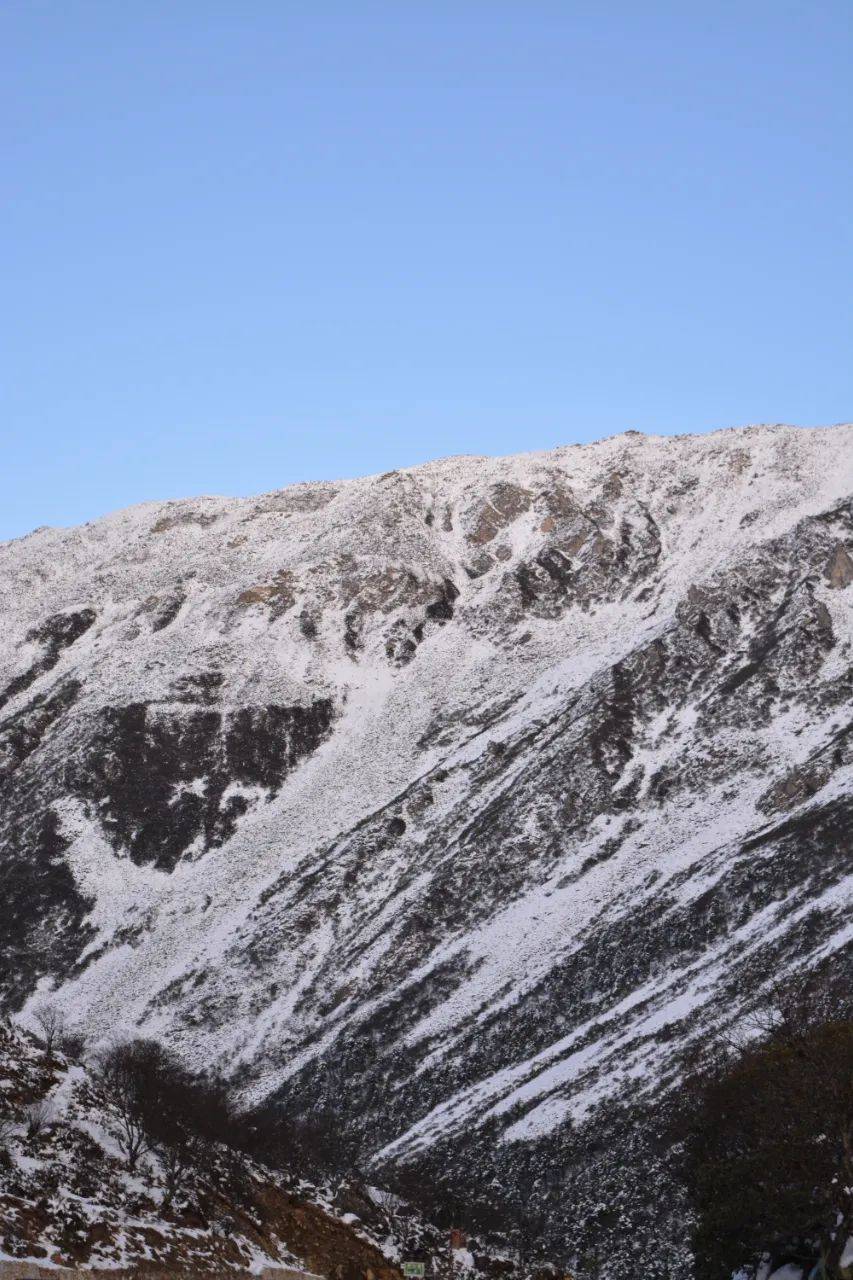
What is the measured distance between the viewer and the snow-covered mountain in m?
66.8

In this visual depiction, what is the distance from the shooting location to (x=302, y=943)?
84.9m

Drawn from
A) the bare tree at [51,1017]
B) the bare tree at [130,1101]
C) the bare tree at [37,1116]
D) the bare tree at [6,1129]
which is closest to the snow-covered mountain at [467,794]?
the bare tree at [51,1017]

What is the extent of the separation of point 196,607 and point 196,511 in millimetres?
36314

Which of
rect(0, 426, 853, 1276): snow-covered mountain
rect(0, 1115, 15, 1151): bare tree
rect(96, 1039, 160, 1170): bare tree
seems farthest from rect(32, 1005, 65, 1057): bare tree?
rect(0, 1115, 15, 1151): bare tree

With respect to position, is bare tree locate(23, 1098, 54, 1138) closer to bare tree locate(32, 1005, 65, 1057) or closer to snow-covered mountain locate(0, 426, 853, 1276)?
snow-covered mountain locate(0, 426, 853, 1276)

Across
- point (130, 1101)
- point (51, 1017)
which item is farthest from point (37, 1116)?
point (51, 1017)

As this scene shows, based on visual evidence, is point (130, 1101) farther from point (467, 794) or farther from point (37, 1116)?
point (467, 794)

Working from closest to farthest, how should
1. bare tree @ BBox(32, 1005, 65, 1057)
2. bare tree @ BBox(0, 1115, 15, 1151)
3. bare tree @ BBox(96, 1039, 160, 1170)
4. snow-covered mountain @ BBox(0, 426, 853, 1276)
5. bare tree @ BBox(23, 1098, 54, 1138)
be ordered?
bare tree @ BBox(0, 1115, 15, 1151)
bare tree @ BBox(23, 1098, 54, 1138)
bare tree @ BBox(96, 1039, 160, 1170)
snow-covered mountain @ BBox(0, 426, 853, 1276)
bare tree @ BBox(32, 1005, 65, 1057)

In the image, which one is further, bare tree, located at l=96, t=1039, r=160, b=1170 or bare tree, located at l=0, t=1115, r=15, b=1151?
bare tree, located at l=96, t=1039, r=160, b=1170

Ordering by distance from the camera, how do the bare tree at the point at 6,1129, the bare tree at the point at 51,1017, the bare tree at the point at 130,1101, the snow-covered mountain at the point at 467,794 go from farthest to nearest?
the bare tree at the point at 51,1017, the snow-covered mountain at the point at 467,794, the bare tree at the point at 130,1101, the bare tree at the point at 6,1129

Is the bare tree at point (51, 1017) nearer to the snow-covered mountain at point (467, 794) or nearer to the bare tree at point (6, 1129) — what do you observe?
the snow-covered mountain at point (467, 794)

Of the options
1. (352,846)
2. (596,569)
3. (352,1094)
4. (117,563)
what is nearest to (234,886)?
(352,846)

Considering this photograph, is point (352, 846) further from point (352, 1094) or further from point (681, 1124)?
point (681, 1124)

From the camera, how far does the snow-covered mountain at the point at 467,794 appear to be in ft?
219
